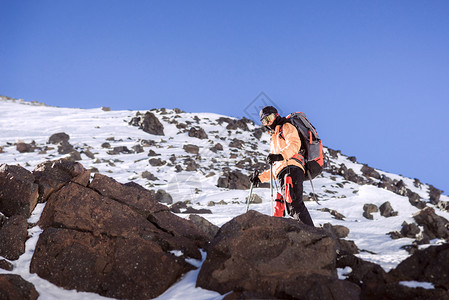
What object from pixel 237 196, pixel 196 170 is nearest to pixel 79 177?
pixel 237 196

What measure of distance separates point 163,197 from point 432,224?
8017mm

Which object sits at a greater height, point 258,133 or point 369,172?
point 258,133

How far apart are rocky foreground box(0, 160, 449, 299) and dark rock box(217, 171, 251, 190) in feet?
33.7

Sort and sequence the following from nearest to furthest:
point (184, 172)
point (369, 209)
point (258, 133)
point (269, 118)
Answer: point (269, 118) < point (369, 209) < point (184, 172) < point (258, 133)

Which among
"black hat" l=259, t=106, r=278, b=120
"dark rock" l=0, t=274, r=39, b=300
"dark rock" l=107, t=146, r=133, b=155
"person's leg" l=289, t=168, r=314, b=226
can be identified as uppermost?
"dark rock" l=107, t=146, r=133, b=155

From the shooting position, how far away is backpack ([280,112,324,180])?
19.1ft

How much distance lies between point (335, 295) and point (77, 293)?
2863 millimetres

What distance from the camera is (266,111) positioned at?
19.8 ft

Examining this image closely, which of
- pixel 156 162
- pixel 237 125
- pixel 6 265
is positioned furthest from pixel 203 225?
pixel 237 125

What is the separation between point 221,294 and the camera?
3947 mm

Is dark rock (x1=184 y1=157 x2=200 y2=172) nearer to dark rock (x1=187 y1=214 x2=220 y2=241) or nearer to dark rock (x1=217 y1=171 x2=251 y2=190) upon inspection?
dark rock (x1=217 y1=171 x2=251 y2=190)

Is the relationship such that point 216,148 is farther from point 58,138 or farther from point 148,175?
point 58,138

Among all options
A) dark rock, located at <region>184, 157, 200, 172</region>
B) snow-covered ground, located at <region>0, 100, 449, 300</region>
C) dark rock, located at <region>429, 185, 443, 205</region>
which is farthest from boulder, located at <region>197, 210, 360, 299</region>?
dark rock, located at <region>429, 185, 443, 205</region>

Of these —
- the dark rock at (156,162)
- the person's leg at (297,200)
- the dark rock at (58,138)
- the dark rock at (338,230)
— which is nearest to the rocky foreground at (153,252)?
the person's leg at (297,200)
